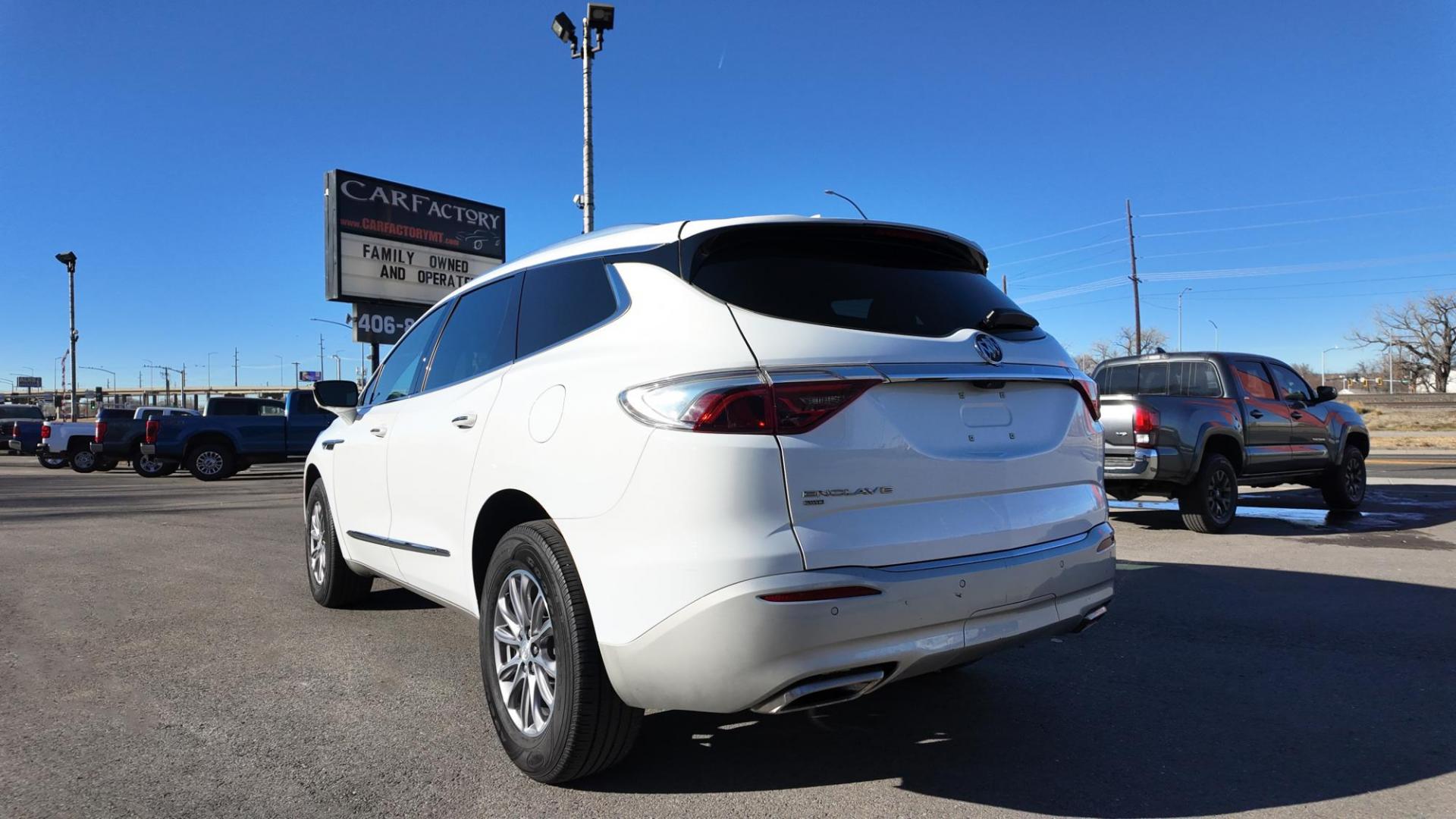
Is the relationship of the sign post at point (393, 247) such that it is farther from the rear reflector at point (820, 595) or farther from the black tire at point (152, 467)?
the rear reflector at point (820, 595)

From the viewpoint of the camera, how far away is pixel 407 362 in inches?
194

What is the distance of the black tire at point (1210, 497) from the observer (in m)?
8.44

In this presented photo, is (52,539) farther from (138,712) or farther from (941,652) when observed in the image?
(941,652)

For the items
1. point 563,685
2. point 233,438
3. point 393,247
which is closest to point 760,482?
point 563,685

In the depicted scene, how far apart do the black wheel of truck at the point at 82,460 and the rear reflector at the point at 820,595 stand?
26943 mm

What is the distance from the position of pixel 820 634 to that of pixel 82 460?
27633mm

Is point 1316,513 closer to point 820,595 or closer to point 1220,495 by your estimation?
point 1220,495

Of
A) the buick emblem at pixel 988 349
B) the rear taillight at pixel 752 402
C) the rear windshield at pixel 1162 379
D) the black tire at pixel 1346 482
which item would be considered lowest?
the black tire at pixel 1346 482

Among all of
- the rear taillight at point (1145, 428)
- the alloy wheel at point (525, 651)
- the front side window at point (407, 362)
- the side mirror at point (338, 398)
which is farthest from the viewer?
the rear taillight at point (1145, 428)

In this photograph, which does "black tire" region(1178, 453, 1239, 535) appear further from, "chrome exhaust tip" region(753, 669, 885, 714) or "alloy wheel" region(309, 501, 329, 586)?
"alloy wheel" region(309, 501, 329, 586)

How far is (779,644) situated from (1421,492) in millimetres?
13999

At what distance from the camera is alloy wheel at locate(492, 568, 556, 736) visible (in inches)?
117

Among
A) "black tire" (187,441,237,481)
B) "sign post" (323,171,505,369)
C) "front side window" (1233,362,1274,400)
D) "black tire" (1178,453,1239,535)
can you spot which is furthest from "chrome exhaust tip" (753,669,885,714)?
"sign post" (323,171,505,369)

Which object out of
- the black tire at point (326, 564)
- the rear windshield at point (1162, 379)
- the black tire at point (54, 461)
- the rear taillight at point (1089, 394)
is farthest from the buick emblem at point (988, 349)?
the black tire at point (54, 461)
